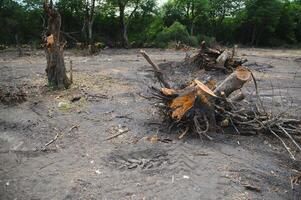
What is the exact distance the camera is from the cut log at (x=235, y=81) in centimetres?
648

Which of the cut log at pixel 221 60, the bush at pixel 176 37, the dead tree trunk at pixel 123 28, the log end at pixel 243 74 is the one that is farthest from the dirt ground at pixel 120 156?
the bush at pixel 176 37

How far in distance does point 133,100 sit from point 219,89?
2541 mm

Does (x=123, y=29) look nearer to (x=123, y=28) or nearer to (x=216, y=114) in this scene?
(x=123, y=28)

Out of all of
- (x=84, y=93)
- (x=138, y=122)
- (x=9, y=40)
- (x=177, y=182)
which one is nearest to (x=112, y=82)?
(x=84, y=93)

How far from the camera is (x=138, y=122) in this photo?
704 centimetres

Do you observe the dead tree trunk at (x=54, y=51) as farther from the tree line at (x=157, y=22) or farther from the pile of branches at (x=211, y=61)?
the tree line at (x=157, y=22)

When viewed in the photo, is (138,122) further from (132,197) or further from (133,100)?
(132,197)

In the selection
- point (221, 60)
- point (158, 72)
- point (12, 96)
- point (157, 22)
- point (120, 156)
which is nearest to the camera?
point (120, 156)

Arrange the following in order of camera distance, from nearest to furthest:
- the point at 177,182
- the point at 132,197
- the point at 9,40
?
the point at 132,197 → the point at 177,182 → the point at 9,40

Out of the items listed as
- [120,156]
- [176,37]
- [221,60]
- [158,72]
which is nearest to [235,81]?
[158,72]

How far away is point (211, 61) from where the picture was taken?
12.4 metres

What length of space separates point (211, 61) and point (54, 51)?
5.63 metres

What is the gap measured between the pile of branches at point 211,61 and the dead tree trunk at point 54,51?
5.01m

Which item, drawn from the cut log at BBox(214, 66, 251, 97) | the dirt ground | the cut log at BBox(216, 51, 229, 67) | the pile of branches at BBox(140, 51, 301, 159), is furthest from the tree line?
the cut log at BBox(214, 66, 251, 97)
